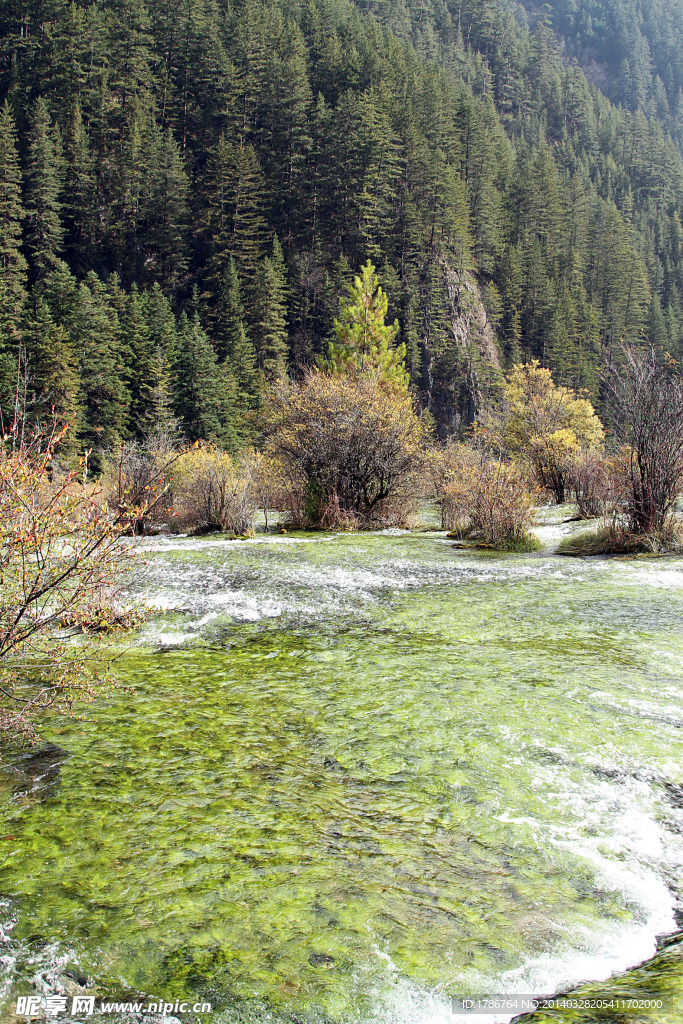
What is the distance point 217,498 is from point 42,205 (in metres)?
61.2

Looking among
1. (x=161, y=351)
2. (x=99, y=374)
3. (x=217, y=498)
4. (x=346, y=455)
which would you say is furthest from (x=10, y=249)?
(x=346, y=455)

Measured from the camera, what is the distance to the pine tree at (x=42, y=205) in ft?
216

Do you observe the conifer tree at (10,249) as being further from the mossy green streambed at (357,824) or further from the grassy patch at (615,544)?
the mossy green streambed at (357,824)

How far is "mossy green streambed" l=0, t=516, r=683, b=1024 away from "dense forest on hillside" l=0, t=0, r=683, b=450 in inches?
1698

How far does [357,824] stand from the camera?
445 cm

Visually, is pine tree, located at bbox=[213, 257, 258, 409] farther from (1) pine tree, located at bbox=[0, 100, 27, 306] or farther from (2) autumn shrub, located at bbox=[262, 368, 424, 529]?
(2) autumn shrub, located at bbox=[262, 368, 424, 529]

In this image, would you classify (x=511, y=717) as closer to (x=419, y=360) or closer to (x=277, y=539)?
(x=277, y=539)

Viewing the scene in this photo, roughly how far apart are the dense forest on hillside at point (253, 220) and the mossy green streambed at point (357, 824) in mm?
43135

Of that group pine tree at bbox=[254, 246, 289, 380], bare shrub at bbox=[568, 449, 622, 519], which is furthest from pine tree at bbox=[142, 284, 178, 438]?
bare shrub at bbox=[568, 449, 622, 519]

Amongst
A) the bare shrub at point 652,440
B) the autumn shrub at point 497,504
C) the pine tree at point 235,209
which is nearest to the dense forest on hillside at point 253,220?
the pine tree at point 235,209

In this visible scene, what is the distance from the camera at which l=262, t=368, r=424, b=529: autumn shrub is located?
773 inches

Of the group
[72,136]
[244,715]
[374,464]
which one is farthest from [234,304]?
[244,715]

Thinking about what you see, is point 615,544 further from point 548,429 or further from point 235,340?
point 235,340

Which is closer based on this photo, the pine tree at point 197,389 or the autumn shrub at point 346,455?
the autumn shrub at point 346,455
